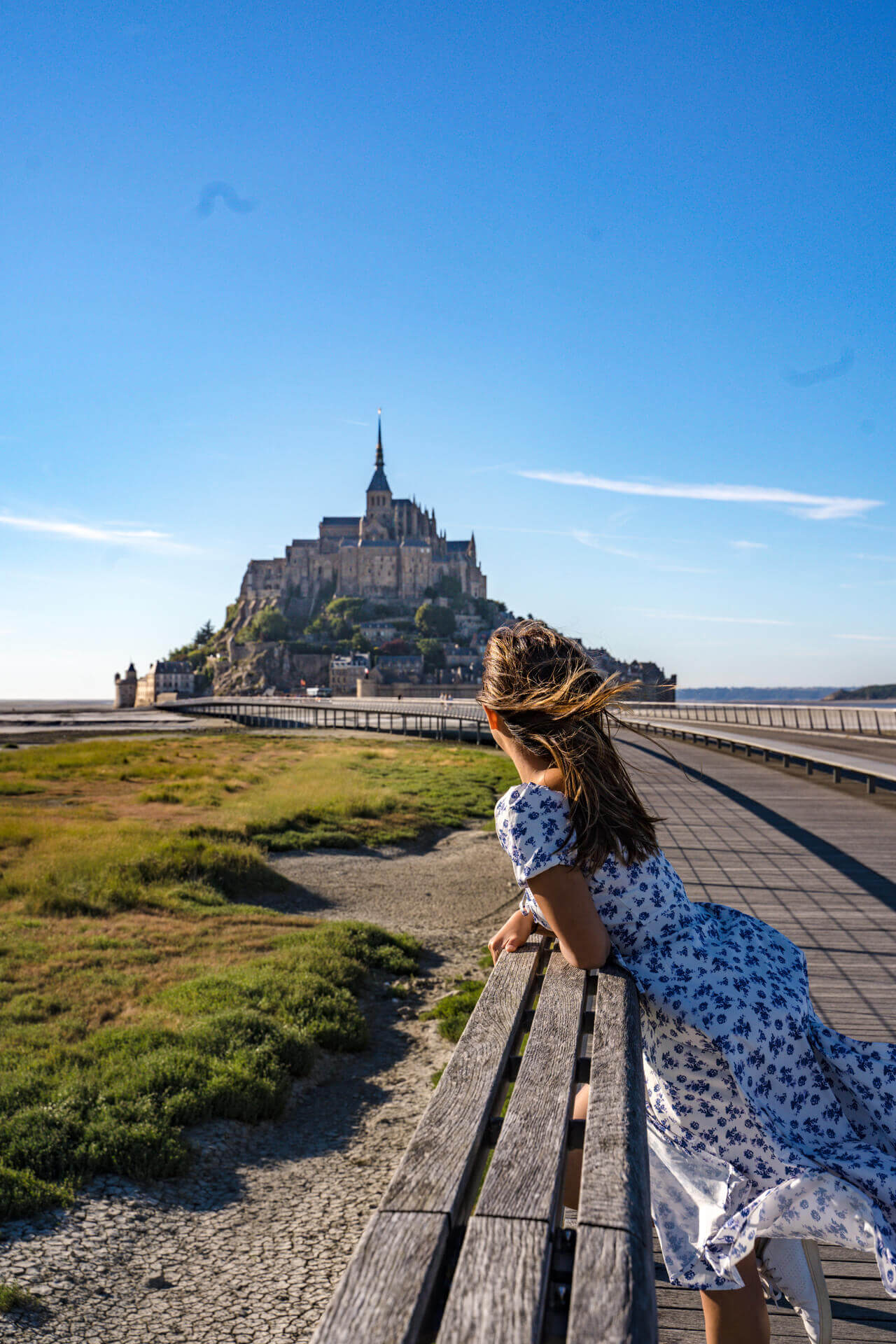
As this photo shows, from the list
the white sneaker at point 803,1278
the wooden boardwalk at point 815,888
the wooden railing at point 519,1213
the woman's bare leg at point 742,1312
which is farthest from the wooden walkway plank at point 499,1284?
the wooden boardwalk at point 815,888

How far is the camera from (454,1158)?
4.99ft

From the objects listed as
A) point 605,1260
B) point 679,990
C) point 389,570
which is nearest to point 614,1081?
point 679,990

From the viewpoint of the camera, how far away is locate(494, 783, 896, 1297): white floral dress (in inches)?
73.7

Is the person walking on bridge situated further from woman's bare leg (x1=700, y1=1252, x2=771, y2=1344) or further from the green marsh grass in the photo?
the green marsh grass

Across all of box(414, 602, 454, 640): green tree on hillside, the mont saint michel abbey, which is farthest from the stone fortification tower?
box(414, 602, 454, 640): green tree on hillside

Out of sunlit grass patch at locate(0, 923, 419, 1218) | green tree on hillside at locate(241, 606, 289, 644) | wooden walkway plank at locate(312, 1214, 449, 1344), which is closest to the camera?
wooden walkway plank at locate(312, 1214, 449, 1344)

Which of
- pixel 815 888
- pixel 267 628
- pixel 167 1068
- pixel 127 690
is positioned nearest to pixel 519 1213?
pixel 167 1068

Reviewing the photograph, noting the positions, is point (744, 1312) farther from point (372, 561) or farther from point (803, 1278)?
point (372, 561)

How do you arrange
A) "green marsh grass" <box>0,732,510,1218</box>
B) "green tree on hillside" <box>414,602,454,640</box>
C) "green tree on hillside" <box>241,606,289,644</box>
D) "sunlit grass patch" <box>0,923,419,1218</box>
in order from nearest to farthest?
"sunlit grass patch" <box>0,923,419,1218</box> < "green marsh grass" <box>0,732,510,1218</box> < "green tree on hillside" <box>414,602,454,640</box> < "green tree on hillside" <box>241,606,289,644</box>

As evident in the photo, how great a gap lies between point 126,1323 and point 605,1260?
351cm

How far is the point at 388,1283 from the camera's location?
119cm

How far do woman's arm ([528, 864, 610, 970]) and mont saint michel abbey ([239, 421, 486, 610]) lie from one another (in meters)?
118

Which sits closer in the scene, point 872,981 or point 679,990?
point 679,990

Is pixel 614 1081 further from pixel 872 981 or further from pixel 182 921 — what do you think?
pixel 182 921
